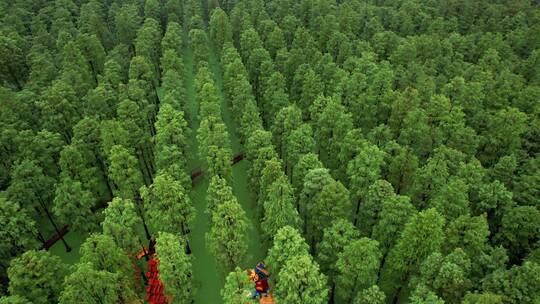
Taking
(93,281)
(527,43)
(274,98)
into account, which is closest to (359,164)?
(274,98)

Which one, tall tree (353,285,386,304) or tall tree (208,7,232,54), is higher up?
tall tree (208,7,232,54)

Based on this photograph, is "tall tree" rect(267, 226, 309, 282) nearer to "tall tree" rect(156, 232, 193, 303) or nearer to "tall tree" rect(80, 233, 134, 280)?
"tall tree" rect(156, 232, 193, 303)

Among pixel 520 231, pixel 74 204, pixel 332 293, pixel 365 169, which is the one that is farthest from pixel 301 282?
pixel 74 204

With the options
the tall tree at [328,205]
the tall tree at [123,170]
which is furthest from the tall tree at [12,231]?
the tall tree at [328,205]

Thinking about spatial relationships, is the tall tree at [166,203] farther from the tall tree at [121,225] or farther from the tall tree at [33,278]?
the tall tree at [33,278]

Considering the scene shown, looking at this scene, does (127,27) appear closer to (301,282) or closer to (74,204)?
(74,204)

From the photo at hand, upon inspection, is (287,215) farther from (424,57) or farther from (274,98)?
(424,57)

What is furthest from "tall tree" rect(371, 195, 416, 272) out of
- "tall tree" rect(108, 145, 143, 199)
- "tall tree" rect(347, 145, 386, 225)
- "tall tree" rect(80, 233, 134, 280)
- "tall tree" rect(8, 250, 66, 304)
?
"tall tree" rect(8, 250, 66, 304)
